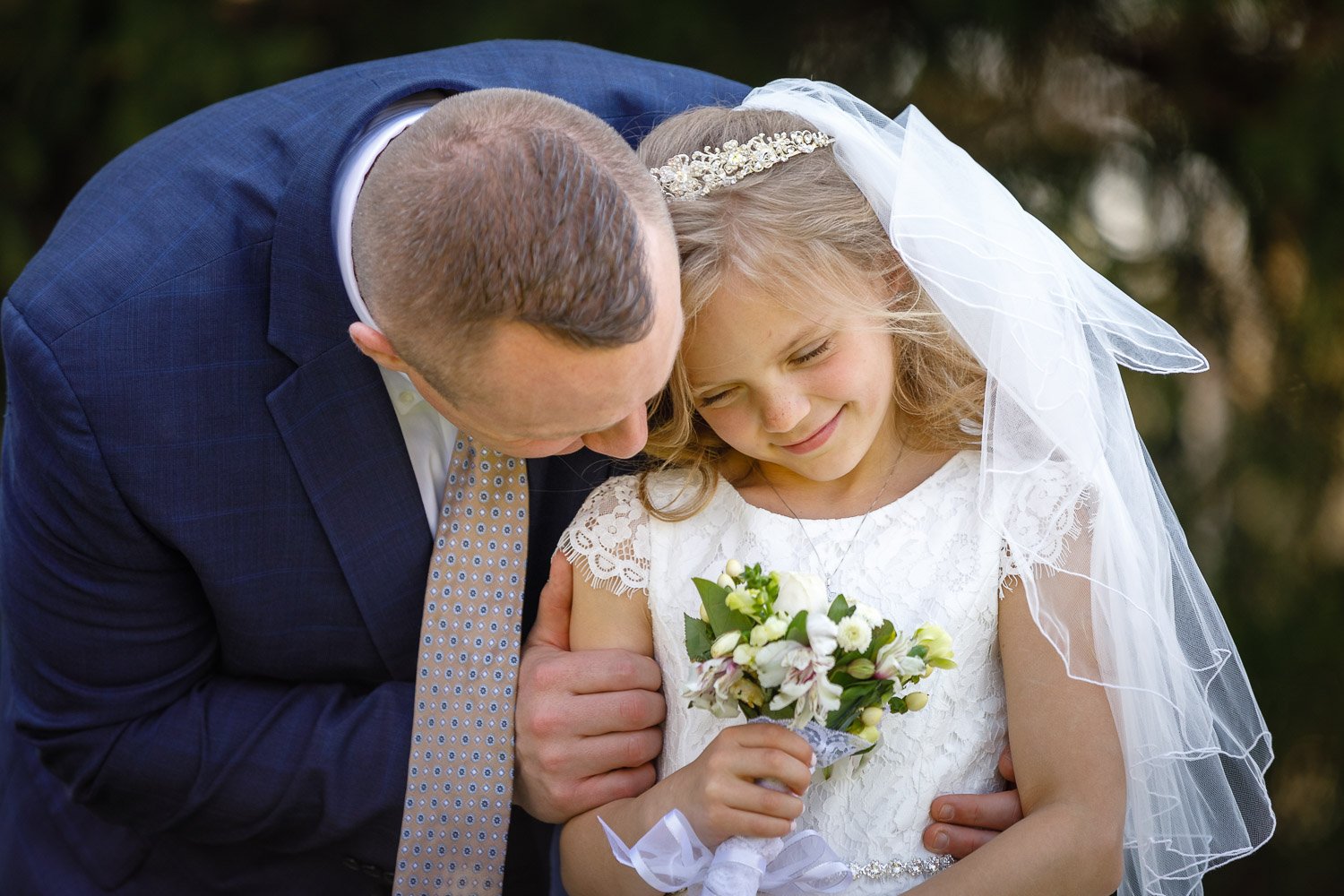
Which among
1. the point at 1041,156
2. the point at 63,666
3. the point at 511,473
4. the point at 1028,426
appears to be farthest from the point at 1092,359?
the point at 63,666

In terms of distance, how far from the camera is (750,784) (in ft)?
6.86

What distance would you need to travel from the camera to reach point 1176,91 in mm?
3912

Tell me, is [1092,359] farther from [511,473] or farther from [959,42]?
[959,42]

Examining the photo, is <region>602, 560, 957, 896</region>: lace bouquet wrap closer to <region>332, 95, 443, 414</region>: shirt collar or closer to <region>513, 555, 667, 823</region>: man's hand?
<region>513, 555, 667, 823</region>: man's hand

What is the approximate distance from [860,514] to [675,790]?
653mm

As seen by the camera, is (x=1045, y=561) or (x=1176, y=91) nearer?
(x=1045, y=561)

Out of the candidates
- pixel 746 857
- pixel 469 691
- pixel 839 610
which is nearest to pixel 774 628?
pixel 839 610

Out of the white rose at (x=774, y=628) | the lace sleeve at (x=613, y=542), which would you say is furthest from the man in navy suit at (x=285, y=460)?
the white rose at (x=774, y=628)

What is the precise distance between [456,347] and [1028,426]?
1.03 metres

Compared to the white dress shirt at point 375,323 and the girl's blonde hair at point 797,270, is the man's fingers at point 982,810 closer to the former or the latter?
the girl's blonde hair at point 797,270

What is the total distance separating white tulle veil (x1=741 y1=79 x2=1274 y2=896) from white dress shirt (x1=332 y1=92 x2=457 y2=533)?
876 millimetres

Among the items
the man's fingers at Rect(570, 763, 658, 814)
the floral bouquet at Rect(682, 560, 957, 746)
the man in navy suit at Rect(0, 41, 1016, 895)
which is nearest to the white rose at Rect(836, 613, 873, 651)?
the floral bouquet at Rect(682, 560, 957, 746)

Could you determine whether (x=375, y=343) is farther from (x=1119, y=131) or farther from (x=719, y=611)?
(x=1119, y=131)

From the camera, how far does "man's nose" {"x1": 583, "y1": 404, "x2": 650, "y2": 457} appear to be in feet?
7.25
